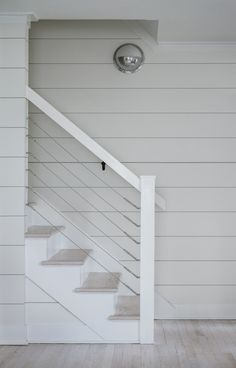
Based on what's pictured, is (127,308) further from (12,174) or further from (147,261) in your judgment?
(12,174)

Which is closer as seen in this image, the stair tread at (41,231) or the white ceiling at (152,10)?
the white ceiling at (152,10)

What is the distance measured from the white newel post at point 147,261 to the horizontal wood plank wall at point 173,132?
2.55ft

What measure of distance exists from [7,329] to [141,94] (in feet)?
7.11

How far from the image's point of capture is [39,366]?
3553 millimetres

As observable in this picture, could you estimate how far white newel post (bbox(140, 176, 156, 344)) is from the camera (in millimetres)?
4016

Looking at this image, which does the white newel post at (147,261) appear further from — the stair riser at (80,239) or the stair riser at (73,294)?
the stair riser at (80,239)

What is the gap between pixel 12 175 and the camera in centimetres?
405

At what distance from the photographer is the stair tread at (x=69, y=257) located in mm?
4027

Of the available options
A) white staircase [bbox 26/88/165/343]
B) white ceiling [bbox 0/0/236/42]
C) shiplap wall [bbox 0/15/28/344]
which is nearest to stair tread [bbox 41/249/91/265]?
white staircase [bbox 26/88/165/343]

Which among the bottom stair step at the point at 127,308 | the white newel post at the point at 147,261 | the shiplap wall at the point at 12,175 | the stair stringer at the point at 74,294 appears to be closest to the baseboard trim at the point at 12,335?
the shiplap wall at the point at 12,175

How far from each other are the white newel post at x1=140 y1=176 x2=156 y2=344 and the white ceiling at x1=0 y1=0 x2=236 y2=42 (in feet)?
3.79

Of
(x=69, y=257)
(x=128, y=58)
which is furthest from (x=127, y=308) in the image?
(x=128, y=58)

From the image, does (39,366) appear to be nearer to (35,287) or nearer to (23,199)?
(35,287)

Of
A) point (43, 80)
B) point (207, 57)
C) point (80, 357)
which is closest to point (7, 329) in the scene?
point (80, 357)
